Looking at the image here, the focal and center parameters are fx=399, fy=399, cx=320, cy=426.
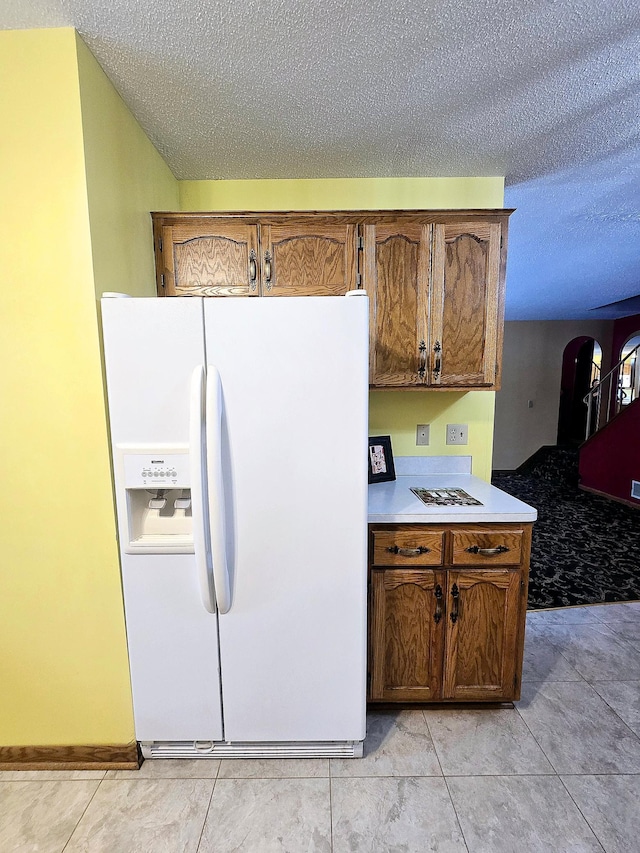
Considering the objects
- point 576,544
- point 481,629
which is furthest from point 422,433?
point 576,544

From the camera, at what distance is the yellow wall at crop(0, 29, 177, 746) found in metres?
1.36

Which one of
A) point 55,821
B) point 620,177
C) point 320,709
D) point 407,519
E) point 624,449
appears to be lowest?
point 55,821

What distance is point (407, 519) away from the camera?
1.70 m

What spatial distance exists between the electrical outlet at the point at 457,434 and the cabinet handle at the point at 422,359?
0.49 m

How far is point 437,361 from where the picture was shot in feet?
6.48

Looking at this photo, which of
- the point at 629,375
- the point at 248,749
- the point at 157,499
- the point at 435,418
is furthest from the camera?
the point at 629,375

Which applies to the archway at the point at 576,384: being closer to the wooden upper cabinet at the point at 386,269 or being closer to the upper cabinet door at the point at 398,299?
the wooden upper cabinet at the point at 386,269

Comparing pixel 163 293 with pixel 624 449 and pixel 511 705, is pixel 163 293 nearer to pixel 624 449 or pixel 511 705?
pixel 511 705

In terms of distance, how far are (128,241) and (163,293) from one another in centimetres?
31

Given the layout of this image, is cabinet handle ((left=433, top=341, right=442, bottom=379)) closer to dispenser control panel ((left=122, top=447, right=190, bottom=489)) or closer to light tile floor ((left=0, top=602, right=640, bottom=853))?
dispenser control panel ((left=122, top=447, right=190, bottom=489))

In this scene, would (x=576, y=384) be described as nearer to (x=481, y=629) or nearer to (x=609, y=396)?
(x=609, y=396)

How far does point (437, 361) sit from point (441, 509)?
0.72 metres

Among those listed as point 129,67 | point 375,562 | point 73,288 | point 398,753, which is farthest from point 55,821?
point 129,67

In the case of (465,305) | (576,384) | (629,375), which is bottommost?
(576,384)
